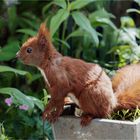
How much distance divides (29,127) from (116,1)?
5.18 ft

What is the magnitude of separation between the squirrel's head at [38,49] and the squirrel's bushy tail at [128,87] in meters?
0.43

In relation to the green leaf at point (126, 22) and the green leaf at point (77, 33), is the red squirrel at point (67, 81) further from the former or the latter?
the green leaf at point (126, 22)

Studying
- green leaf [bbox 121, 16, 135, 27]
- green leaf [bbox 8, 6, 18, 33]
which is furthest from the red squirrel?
green leaf [bbox 8, 6, 18, 33]

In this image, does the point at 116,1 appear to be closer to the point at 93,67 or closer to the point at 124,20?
the point at 124,20

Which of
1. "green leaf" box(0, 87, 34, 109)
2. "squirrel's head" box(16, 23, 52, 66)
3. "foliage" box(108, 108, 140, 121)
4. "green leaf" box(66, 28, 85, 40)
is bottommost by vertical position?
"foliage" box(108, 108, 140, 121)

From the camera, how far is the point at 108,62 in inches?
148

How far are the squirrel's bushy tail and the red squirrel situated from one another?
0.06m

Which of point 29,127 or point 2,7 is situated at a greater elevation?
point 2,7

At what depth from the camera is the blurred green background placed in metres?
3.16

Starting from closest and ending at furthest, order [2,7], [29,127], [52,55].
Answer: [52,55] < [29,127] < [2,7]

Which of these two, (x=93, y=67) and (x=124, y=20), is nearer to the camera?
(x=93, y=67)

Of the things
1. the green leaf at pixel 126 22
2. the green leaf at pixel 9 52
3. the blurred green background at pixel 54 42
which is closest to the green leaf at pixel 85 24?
the blurred green background at pixel 54 42

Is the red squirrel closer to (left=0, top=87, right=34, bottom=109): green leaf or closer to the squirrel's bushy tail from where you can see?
the squirrel's bushy tail

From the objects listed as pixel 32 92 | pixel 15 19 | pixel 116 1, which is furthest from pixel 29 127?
pixel 116 1
